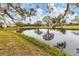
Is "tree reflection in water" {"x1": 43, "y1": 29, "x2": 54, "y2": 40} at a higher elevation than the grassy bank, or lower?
higher

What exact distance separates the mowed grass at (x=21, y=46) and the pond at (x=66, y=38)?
0.11 ft

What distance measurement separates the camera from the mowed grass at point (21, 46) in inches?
63.6

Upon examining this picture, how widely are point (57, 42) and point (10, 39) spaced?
306 millimetres

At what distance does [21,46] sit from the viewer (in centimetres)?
162

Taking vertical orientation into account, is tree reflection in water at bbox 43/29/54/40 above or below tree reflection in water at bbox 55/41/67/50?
above

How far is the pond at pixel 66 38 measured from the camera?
1599mm

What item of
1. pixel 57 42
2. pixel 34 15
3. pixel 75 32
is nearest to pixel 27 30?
pixel 34 15

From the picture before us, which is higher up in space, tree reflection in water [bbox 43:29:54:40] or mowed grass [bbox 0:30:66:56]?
tree reflection in water [bbox 43:29:54:40]

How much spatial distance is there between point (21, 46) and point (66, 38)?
295mm

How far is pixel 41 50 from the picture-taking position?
1620 millimetres

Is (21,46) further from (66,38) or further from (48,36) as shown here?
(66,38)

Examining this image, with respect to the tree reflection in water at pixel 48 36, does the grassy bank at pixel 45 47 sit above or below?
below

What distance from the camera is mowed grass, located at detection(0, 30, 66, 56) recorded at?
161 centimetres

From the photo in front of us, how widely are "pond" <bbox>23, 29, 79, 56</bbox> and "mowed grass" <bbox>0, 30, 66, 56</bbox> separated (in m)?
0.03
